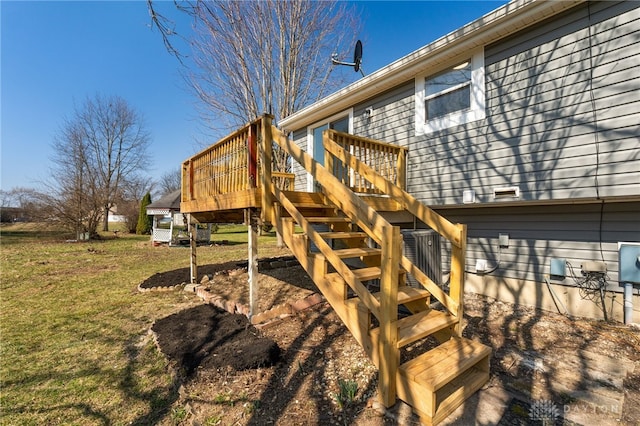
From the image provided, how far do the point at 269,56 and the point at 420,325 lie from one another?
39.4 feet

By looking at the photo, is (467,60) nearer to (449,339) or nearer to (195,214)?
(449,339)

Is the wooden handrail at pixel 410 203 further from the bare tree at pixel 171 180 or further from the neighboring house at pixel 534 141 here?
the bare tree at pixel 171 180

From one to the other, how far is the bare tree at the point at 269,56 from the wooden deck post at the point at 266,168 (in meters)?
8.13

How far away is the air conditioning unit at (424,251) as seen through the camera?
14.5 feet

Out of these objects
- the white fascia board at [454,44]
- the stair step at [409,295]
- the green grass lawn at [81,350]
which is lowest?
the green grass lawn at [81,350]

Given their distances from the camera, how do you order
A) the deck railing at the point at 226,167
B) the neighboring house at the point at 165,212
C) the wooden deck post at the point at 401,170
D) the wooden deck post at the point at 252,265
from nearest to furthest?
the deck railing at the point at 226,167
the wooden deck post at the point at 252,265
the wooden deck post at the point at 401,170
the neighboring house at the point at 165,212

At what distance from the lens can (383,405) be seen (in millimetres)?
2297

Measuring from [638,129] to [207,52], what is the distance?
12928 mm

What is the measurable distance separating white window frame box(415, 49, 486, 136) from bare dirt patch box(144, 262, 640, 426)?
3.15 metres

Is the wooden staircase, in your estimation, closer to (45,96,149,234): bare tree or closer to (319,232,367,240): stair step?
(319,232,367,240): stair step

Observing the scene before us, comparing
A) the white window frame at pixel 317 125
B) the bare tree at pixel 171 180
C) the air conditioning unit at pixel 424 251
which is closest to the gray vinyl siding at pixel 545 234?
the air conditioning unit at pixel 424 251

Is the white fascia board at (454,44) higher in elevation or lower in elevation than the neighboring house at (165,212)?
higher

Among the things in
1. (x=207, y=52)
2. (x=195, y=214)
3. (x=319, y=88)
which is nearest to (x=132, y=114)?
(x=207, y=52)

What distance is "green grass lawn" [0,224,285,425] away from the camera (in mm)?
2545
